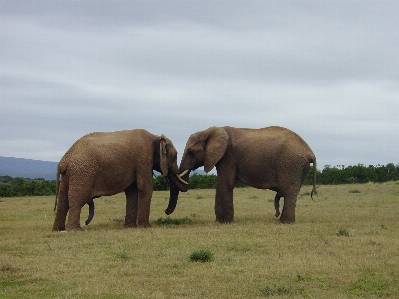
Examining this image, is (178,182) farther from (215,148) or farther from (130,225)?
(130,225)

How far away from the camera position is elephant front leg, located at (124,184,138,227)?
19484mm

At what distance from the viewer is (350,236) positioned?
50.6 ft

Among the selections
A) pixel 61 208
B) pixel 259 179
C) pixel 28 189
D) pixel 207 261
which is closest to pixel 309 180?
pixel 28 189

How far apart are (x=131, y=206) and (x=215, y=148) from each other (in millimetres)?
3353

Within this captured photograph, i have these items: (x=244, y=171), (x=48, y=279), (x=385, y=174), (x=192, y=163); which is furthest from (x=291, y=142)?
(x=385, y=174)

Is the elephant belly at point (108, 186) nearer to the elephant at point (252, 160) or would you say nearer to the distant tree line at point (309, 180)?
the elephant at point (252, 160)

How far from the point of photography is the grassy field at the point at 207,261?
9.88 metres

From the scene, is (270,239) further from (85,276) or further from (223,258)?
(85,276)

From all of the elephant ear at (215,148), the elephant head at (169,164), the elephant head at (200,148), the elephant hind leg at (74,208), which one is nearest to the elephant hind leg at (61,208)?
the elephant hind leg at (74,208)

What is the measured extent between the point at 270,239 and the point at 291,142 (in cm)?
574

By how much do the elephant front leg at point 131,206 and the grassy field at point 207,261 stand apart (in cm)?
63

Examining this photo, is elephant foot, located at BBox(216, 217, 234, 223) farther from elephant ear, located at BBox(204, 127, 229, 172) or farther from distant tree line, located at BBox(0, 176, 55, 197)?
distant tree line, located at BBox(0, 176, 55, 197)

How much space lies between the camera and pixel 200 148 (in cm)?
2023

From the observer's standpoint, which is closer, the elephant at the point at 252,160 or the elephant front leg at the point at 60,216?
the elephant front leg at the point at 60,216
